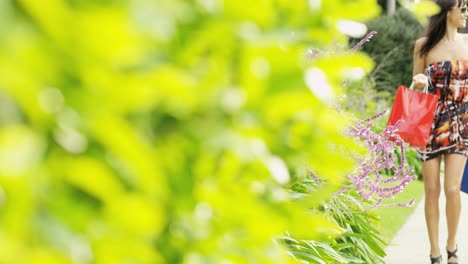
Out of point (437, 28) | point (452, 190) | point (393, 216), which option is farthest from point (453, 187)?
point (393, 216)

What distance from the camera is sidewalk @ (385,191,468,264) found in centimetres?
689

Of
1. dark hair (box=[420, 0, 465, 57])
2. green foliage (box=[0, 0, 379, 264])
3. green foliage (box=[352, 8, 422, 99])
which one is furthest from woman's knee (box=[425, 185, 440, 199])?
green foliage (box=[352, 8, 422, 99])

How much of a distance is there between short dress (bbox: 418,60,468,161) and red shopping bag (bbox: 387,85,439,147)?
0.19 metres

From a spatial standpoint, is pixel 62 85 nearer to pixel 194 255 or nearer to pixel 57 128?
pixel 57 128

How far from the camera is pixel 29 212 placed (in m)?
0.83

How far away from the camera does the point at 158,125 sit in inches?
39.4

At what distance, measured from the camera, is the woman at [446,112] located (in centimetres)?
639

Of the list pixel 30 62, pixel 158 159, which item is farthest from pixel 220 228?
pixel 30 62

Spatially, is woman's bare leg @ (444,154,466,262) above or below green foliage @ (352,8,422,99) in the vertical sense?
below

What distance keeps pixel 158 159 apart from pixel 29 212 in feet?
0.67

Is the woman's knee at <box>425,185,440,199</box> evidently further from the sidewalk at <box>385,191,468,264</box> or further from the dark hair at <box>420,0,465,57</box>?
the dark hair at <box>420,0,465,57</box>

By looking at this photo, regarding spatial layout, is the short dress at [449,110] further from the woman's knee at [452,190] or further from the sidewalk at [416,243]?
the sidewalk at [416,243]

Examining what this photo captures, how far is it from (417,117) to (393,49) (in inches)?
563

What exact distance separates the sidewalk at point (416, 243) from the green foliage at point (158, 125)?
18.8 feet
